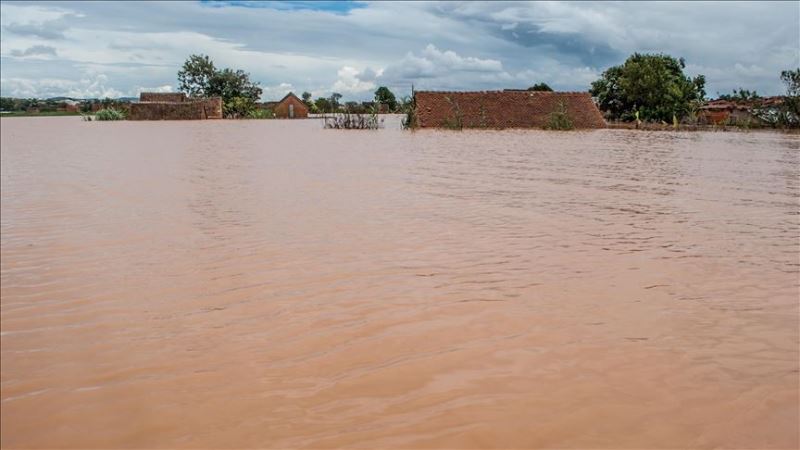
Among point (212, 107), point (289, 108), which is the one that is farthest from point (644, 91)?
point (289, 108)

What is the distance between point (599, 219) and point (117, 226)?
14.5 feet

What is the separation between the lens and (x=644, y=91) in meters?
35.9

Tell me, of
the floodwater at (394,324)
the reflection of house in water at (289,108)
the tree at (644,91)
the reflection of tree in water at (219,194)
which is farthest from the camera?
the reflection of house in water at (289,108)

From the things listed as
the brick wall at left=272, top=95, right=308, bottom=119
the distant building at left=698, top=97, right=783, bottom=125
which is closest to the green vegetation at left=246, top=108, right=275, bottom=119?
the brick wall at left=272, top=95, right=308, bottom=119

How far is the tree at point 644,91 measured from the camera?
35562mm

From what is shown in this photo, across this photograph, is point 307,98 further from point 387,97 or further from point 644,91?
point 644,91

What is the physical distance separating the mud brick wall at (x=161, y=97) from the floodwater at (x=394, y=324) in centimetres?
4512

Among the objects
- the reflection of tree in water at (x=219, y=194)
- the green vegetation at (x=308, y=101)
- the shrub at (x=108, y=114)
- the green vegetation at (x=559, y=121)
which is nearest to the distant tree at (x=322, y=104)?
the green vegetation at (x=308, y=101)

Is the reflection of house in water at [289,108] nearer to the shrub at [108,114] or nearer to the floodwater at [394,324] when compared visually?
the shrub at [108,114]

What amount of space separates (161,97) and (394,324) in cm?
5013

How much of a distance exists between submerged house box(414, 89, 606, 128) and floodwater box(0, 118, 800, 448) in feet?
79.2

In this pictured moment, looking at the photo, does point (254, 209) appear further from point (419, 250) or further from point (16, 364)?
point (16, 364)

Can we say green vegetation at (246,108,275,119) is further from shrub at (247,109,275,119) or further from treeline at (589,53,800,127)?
treeline at (589,53,800,127)

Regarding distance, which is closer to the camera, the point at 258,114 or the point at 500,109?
the point at 500,109
